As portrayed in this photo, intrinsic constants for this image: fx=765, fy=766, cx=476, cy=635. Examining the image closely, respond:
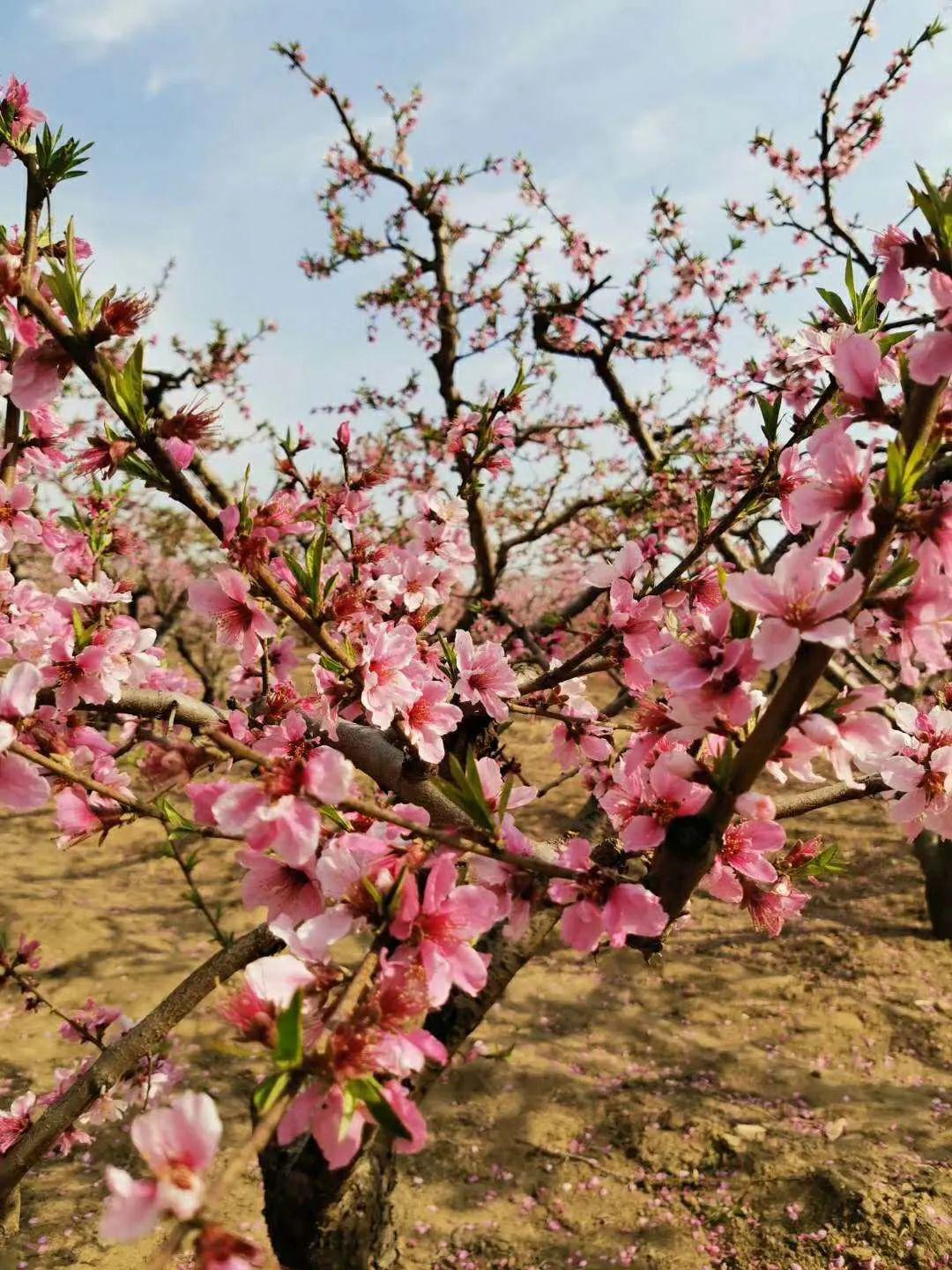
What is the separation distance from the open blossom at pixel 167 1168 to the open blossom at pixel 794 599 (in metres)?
0.86

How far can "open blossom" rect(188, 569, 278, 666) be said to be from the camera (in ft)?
5.23

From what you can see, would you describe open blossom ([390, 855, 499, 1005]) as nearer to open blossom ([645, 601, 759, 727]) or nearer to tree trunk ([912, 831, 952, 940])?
open blossom ([645, 601, 759, 727])

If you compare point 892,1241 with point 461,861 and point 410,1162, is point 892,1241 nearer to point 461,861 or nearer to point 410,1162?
point 410,1162

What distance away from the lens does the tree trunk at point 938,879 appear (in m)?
6.91

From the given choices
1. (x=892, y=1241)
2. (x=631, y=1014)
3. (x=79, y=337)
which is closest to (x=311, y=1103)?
(x=79, y=337)

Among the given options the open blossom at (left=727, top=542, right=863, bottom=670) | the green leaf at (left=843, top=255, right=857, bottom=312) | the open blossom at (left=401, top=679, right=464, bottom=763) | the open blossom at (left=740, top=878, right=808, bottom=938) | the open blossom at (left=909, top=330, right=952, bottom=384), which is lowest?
the open blossom at (left=740, top=878, right=808, bottom=938)

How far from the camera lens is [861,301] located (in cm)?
172

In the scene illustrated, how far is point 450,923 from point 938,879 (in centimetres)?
744

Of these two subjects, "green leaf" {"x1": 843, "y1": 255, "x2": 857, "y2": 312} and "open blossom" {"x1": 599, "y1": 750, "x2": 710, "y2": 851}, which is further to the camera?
"green leaf" {"x1": 843, "y1": 255, "x2": 857, "y2": 312}

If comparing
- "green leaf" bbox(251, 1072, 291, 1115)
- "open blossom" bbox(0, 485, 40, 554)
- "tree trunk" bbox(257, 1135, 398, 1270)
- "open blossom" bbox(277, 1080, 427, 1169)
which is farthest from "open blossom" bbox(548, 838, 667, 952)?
"open blossom" bbox(0, 485, 40, 554)

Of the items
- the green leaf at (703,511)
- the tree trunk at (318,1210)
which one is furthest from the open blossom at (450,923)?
the tree trunk at (318,1210)

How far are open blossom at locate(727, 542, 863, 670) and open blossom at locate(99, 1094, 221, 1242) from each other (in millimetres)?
859

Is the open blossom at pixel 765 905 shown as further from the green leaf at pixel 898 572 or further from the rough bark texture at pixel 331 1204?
the rough bark texture at pixel 331 1204

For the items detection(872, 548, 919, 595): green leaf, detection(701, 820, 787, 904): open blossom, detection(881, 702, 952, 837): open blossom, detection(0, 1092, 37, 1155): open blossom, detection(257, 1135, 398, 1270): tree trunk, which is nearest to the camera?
detection(872, 548, 919, 595): green leaf
